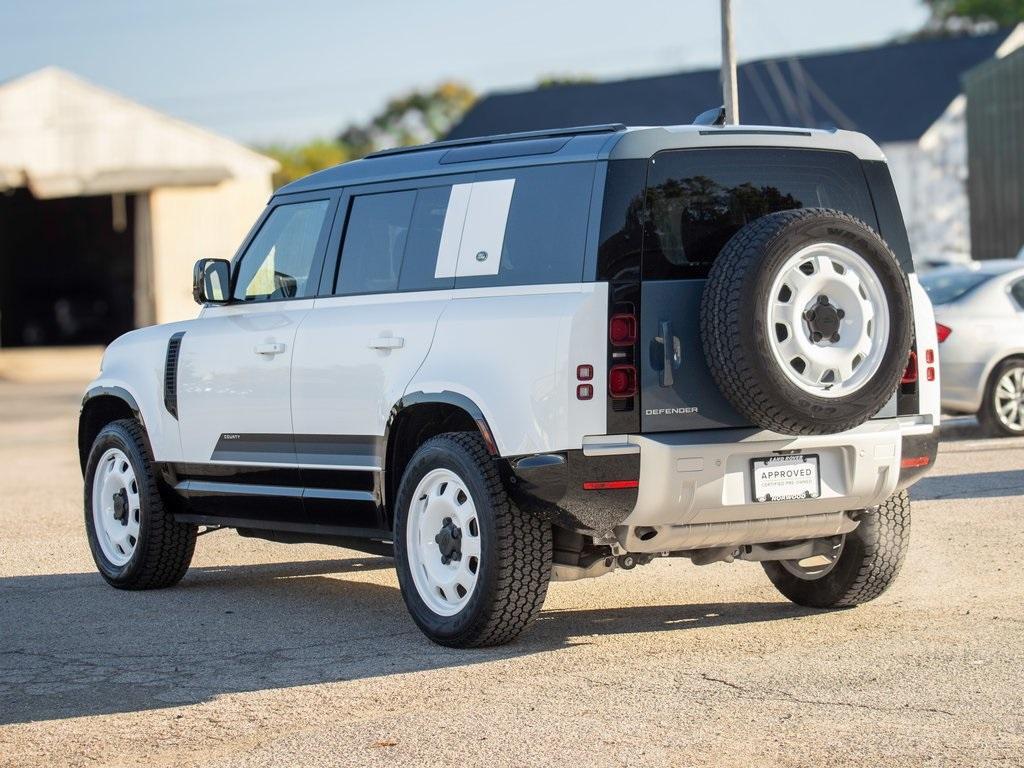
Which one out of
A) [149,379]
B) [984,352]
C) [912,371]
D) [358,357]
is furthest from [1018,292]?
[358,357]

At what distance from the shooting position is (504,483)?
22.6ft

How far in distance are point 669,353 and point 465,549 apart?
4.03 ft

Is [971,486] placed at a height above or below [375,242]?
below

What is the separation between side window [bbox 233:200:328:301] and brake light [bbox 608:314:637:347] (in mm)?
2115

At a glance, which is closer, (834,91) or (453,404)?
(453,404)

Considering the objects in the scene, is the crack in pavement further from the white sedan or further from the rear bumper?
the white sedan

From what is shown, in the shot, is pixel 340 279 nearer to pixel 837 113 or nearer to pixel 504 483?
Answer: pixel 504 483

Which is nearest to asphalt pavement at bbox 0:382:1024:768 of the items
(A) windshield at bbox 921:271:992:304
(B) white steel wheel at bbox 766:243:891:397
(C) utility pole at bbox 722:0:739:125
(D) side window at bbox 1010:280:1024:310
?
(B) white steel wheel at bbox 766:243:891:397

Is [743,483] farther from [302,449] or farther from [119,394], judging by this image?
[119,394]

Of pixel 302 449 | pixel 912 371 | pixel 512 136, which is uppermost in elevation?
pixel 512 136

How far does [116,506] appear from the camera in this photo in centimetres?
938

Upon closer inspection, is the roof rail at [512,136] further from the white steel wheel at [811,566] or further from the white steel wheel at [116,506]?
the white steel wheel at [116,506]

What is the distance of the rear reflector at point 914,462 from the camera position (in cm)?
720

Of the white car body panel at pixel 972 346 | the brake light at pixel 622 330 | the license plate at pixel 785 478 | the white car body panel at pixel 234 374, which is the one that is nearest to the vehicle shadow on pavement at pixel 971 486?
the white car body panel at pixel 972 346
